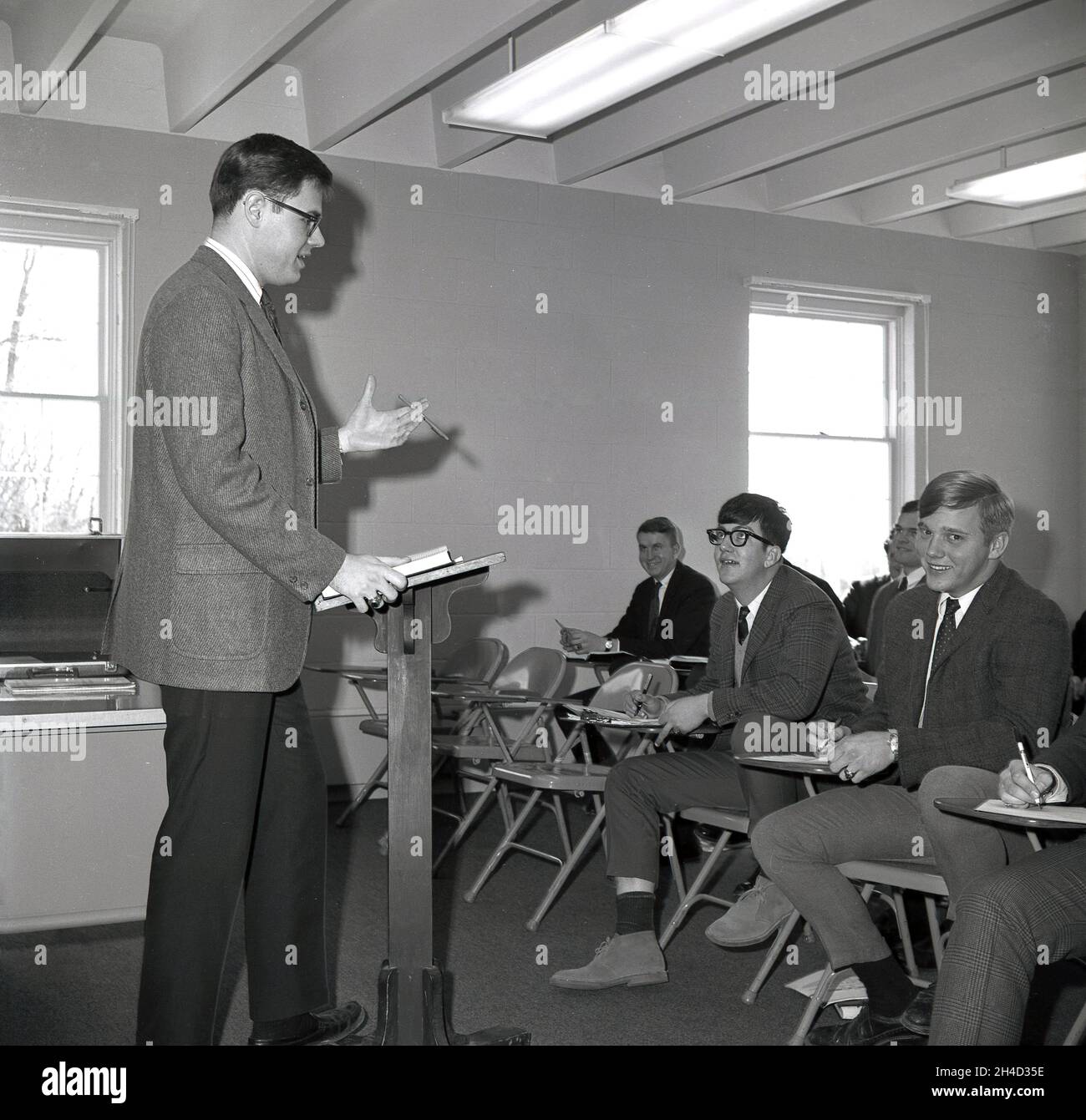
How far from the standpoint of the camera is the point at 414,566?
1.90m

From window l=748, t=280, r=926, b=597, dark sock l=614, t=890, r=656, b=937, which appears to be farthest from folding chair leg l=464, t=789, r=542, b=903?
window l=748, t=280, r=926, b=597

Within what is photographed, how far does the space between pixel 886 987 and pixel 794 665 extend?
0.92 meters

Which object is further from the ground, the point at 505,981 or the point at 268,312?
the point at 268,312

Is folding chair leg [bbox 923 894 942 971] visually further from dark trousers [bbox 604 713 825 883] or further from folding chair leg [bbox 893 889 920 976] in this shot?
dark trousers [bbox 604 713 825 883]

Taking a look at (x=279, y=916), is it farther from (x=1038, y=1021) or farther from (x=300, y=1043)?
(x=1038, y=1021)

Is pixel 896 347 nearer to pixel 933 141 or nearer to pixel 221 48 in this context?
pixel 933 141

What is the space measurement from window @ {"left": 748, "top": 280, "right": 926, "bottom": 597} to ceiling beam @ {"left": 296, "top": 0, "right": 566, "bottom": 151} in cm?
270

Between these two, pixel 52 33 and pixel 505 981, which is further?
pixel 52 33

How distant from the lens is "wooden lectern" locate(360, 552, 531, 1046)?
199 centimetres

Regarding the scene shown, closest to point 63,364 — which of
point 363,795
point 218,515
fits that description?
point 363,795

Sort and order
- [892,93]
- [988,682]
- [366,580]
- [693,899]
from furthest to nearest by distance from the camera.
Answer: [892,93], [693,899], [988,682], [366,580]

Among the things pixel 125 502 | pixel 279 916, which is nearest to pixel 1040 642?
pixel 279 916

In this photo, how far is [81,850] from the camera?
2.82 metres

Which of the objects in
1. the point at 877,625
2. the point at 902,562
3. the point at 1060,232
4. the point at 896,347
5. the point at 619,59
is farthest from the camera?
the point at 1060,232
